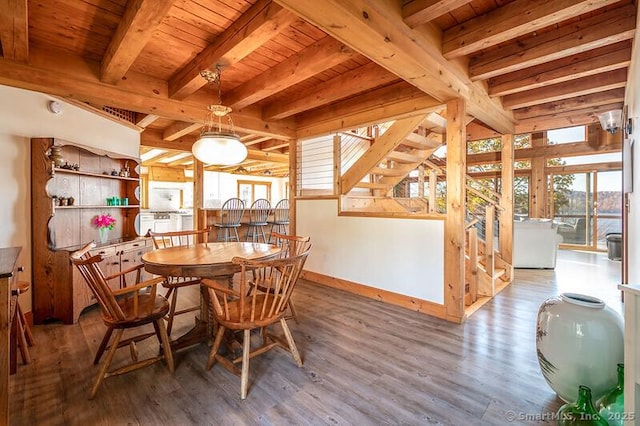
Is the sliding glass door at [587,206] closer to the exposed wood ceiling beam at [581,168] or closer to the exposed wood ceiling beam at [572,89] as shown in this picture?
the exposed wood ceiling beam at [581,168]

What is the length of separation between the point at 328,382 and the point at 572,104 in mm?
4662

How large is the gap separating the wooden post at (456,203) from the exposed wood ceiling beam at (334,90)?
773 mm

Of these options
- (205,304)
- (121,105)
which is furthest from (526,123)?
(121,105)

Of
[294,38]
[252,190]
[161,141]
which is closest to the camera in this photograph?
[294,38]

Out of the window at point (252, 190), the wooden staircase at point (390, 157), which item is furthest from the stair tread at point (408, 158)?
the window at point (252, 190)

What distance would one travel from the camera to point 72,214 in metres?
3.36

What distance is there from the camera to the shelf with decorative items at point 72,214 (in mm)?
2857

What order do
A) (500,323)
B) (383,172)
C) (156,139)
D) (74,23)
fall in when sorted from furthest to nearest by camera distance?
(156,139)
(383,172)
(500,323)
(74,23)

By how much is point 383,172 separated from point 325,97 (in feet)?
6.37

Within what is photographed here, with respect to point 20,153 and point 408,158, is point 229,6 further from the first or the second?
point 408,158

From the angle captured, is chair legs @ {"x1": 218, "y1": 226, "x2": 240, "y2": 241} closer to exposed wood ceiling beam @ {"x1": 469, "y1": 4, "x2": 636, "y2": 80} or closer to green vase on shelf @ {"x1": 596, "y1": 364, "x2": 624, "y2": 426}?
exposed wood ceiling beam @ {"x1": 469, "y1": 4, "x2": 636, "y2": 80}

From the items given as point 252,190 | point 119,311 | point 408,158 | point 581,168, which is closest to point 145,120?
point 119,311

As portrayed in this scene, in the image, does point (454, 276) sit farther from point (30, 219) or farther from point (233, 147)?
point (30, 219)

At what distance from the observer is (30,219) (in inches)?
112
